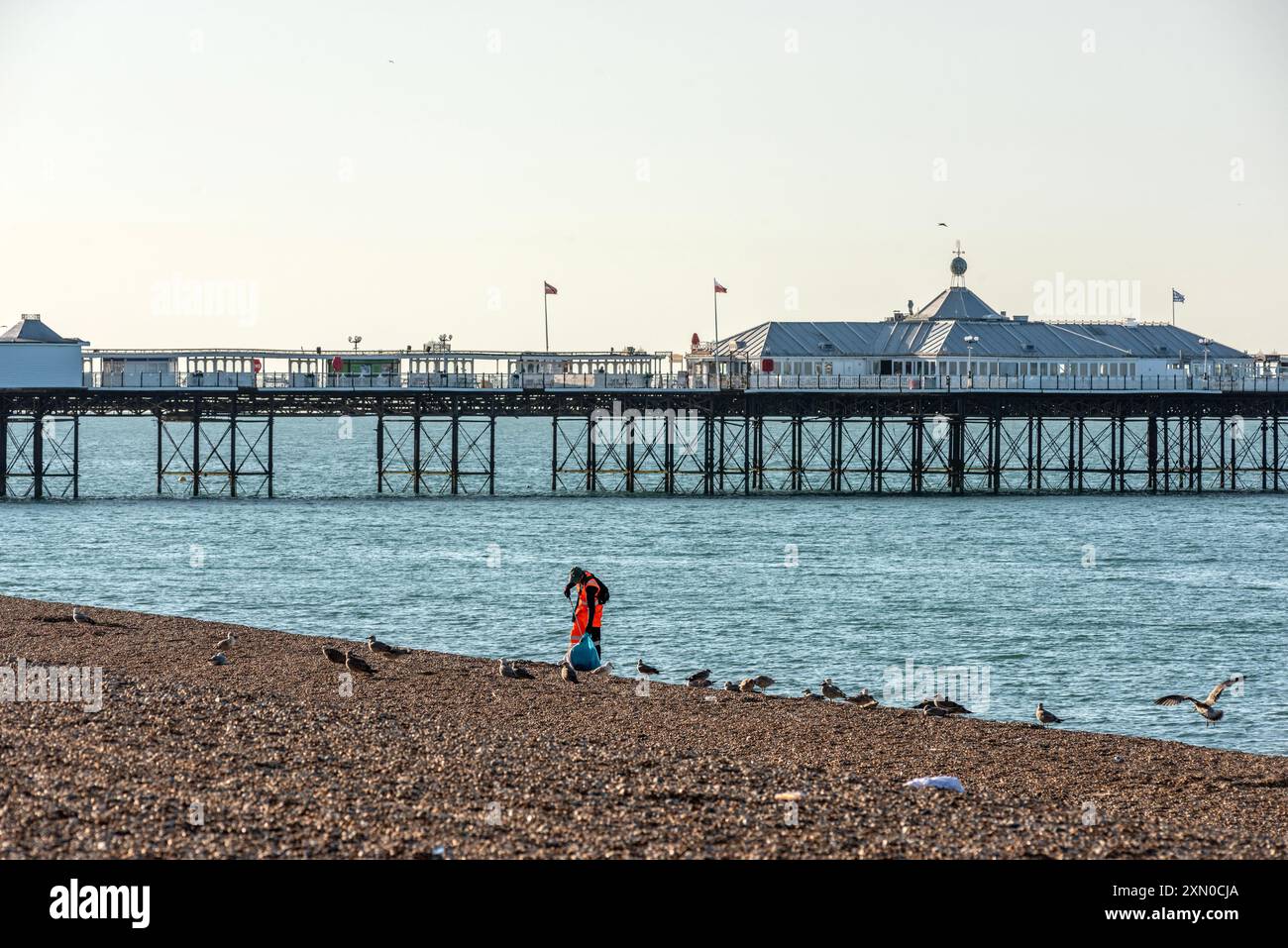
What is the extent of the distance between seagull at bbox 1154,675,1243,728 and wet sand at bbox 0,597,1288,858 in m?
0.19

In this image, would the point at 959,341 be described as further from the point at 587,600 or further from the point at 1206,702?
the point at 587,600

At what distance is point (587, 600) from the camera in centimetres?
2406

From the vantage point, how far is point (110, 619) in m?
30.5

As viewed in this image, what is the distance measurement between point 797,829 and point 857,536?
43305 millimetres

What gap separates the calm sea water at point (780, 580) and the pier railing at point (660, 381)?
491 centimetres

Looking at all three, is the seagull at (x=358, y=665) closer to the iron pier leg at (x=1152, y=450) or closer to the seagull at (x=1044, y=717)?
the seagull at (x=1044, y=717)

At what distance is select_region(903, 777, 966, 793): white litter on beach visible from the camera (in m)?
16.3

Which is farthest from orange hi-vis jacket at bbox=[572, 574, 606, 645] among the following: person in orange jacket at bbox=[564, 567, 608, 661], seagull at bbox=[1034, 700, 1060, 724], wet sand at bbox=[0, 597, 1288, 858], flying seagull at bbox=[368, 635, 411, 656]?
seagull at bbox=[1034, 700, 1060, 724]

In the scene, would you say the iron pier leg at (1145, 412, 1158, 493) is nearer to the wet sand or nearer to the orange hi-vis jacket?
the wet sand

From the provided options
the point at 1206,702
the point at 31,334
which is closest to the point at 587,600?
the point at 1206,702

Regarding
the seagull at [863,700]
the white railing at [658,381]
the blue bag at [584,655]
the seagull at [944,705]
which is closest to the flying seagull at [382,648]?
the blue bag at [584,655]
